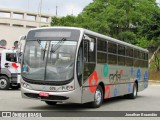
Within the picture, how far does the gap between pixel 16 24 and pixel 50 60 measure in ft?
270

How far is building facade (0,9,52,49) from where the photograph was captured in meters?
67.5

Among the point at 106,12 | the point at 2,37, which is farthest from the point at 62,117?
the point at 2,37

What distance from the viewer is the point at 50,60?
1352 centimetres

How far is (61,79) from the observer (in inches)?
521

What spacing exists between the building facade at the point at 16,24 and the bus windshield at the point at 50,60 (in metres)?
53.4

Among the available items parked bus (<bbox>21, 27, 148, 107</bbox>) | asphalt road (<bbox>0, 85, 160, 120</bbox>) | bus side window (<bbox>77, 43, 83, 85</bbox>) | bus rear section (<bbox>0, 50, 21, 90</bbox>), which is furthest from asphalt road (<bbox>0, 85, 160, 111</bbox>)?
bus rear section (<bbox>0, 50, 21, 90</bbox>)

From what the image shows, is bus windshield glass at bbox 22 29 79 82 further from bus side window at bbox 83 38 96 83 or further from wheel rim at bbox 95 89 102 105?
wheel rim at bbox 95 89 102 105

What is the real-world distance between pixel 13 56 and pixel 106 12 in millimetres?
30475

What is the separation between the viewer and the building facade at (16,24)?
6747 centimetres

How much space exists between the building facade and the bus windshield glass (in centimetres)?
5343

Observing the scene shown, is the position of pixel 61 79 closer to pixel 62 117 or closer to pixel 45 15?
pixel 62 117

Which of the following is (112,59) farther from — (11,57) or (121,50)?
(11,57)

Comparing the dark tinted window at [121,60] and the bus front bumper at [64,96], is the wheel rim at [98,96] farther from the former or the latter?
the dark tinted window at [121,60]

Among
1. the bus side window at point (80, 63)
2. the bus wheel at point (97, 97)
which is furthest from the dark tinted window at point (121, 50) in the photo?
the bus side window at point (80, 63)
